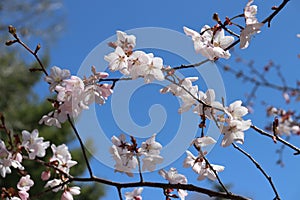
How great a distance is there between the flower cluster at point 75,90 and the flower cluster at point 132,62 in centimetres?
4

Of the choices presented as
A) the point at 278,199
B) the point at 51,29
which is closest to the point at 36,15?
the point at 51,29

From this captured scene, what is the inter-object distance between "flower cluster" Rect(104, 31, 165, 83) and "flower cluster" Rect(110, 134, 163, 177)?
14 centimetres

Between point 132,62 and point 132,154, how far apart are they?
0.65 feet

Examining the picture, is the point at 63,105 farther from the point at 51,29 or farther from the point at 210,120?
the point at 51,29

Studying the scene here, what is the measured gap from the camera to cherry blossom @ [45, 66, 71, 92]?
2.90 ft

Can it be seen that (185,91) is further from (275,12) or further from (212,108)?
(275,12)

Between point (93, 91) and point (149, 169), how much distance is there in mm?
202

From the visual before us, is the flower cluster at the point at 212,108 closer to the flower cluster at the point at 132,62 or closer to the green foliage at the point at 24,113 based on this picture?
the flower cluster at the point at 132,62

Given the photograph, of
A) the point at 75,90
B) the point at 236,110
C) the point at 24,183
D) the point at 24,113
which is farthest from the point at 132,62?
the point at 24,113

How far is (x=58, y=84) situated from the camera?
0.89m

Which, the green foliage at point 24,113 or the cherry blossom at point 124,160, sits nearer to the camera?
the cherry blossom at point 124,160

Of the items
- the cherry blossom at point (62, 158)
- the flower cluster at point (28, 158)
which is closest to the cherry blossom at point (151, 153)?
the flower cluster at point (28, 158)

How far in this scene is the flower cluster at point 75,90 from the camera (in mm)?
851

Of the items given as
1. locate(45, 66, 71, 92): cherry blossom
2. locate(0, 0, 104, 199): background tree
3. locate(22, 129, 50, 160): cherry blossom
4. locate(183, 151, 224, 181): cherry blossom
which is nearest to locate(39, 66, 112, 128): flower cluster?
locate(45, 66, 71, 92): cherry blossom
